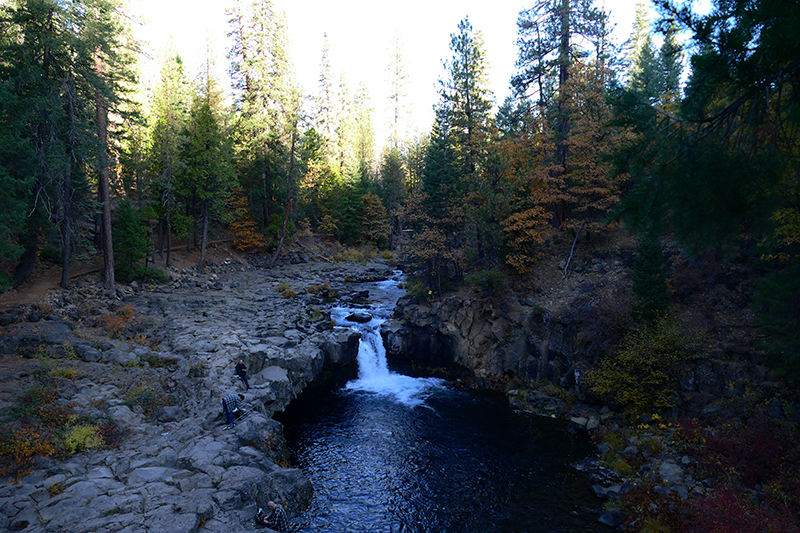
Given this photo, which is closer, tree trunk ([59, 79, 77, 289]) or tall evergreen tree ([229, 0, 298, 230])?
tree trunk ([59, 79, 77, 289])

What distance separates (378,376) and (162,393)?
411 inches

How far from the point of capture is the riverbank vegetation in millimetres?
5281

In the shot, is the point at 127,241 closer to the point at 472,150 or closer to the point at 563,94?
the point at 472,150

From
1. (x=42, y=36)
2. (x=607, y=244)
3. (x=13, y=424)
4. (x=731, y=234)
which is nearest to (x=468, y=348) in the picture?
(x=607, y=244)

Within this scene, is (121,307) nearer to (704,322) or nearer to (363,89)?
(704,322)

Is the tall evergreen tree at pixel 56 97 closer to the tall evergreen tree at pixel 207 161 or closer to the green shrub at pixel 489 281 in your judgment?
the tall evergreen tree at pixel 207 161

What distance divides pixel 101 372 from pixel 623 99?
17022 millimetres

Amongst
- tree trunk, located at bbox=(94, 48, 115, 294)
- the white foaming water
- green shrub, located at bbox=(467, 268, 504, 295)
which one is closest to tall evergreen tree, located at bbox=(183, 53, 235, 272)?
tree trunk, located at bbox=(94, 48, 115, 294)

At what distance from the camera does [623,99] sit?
5938 millimetres

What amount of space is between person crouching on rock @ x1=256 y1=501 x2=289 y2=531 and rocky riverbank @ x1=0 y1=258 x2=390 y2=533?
293 mm

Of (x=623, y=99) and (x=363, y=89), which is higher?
(x=363, y=89)

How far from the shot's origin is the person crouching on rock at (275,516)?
8711 mm

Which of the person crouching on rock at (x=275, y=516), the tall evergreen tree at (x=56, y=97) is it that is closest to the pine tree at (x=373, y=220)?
the tall evergreen tree at (x=56, y=97)

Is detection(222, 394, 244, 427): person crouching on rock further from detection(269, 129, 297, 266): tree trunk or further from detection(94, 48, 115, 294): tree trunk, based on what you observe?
detection(269, 129, 297, 266): tree trunk
